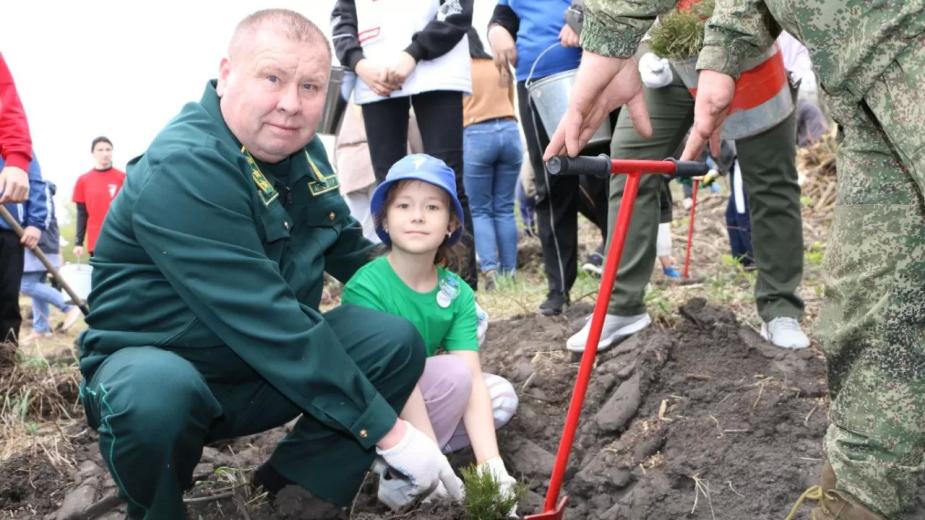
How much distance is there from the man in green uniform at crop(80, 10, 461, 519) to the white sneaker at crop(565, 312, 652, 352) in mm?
1194

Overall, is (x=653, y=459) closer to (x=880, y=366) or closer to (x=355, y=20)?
(x=880, y=366)

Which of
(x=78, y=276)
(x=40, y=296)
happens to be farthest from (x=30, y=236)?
(x=40, y=296)

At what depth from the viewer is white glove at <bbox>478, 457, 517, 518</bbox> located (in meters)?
2.36

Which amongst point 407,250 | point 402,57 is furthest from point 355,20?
point 407,250

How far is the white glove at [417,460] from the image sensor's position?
2.32 m

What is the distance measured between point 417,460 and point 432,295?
2.16 feet

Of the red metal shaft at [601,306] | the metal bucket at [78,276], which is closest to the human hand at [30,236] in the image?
the metal bucket at [78,276]

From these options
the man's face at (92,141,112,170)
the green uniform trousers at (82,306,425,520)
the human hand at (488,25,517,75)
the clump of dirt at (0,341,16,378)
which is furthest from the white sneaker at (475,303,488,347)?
the man's face at (92,141,112,170)

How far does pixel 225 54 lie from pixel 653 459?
5.80ft

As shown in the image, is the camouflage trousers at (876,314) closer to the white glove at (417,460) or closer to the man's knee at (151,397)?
the white glove at (417,460)

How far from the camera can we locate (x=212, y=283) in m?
2.20

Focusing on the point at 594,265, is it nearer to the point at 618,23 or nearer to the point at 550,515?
the point at 550,515

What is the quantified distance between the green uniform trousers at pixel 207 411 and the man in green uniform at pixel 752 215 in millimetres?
1259

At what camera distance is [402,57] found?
403 centimetres
